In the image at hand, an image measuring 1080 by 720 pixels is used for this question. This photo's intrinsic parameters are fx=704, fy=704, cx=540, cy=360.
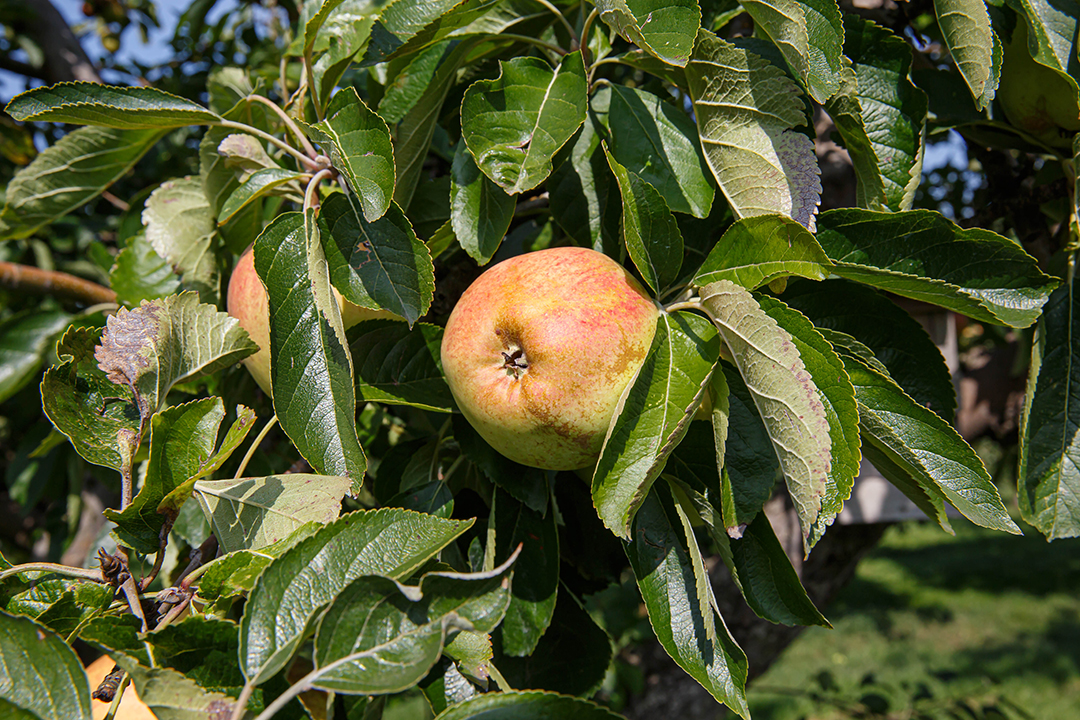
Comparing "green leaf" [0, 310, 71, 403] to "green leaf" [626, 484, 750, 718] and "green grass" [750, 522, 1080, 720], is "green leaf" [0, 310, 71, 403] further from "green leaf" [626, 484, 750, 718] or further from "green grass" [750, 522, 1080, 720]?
"green grass" [750, 522, 1080, 720]

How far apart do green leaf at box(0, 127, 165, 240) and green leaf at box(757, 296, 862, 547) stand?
1057mm

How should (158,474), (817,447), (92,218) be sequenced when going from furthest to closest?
(92,218), (158,474), (817,447)

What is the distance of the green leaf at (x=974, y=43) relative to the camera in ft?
2.84

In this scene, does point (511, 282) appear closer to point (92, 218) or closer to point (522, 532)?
point (522, 532)

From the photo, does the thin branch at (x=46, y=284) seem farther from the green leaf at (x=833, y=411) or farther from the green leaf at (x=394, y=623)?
the green leaf at (x=833, y=411)

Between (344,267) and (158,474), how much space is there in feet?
1.06

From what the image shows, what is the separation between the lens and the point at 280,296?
2.85 ft

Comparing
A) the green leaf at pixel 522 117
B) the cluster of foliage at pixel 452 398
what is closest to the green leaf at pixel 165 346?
the cluster of foliage at pixel 452 398

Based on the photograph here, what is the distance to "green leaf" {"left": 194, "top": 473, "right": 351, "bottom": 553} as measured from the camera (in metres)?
0.81

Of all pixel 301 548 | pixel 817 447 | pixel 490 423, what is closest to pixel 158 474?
pixel 301 548

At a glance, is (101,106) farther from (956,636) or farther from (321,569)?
(956,636)

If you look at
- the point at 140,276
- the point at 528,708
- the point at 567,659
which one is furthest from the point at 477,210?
the point at 140,276

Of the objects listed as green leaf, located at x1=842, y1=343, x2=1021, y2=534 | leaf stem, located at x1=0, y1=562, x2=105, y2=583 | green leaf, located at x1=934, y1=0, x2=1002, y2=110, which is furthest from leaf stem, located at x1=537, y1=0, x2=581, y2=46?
leaf stem, located at x1=0, y1=562, x2=105, y2=583

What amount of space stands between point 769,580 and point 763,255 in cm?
Answer: 41
